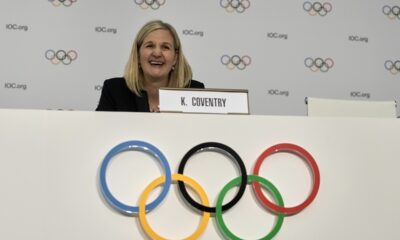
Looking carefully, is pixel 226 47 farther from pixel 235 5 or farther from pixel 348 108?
pixel 348 108

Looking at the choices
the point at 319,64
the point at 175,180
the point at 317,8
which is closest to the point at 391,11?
the point at 317,8

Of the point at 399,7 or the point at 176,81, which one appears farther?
the point at 399,7

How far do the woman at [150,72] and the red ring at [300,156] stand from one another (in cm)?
82

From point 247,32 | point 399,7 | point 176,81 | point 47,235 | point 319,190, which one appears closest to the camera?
point 47,235

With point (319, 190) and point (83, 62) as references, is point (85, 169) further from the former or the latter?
point (83, 62)

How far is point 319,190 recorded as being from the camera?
42.0 inches

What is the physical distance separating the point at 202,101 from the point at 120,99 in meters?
0.78

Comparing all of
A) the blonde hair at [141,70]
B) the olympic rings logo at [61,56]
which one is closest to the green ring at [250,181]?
the blonde hair at [141,70]

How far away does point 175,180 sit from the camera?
1008 millimetres

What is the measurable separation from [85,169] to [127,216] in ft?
0.45


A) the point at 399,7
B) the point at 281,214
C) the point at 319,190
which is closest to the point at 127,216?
the point at 281,214

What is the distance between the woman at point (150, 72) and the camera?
1.82m

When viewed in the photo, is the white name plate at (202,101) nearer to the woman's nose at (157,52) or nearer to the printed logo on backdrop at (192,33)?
the woman's nose at (157,52)

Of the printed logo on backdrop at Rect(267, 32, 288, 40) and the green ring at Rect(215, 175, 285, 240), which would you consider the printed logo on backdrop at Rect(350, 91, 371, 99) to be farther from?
the green ring at Rect(215, 175, 285, 240)
